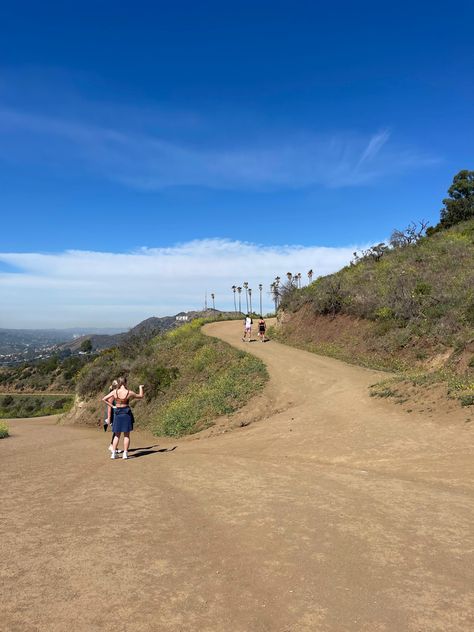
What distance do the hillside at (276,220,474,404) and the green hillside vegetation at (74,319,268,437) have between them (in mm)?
5991

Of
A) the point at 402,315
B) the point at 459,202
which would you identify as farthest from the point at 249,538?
the point at 459,202

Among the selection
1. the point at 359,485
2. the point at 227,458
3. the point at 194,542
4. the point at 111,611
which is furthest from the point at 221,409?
the point at 111,611

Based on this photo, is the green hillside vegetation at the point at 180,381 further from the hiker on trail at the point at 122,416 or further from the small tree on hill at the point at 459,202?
the small tree on hill at the point at 459,202

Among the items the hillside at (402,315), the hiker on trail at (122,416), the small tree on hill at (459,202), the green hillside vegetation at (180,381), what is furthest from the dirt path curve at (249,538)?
the small tree on hill at (459,202)

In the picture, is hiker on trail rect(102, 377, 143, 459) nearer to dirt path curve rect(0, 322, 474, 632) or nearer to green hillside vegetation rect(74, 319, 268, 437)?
dirt path curve rect(0, 322, 474, 632)

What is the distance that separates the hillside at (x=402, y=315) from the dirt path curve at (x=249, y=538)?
16.6 feet

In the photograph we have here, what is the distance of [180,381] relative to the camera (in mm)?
21531

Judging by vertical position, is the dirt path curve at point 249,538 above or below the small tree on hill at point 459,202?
below

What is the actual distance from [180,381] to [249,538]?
16.6 metres

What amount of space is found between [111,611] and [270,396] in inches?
503

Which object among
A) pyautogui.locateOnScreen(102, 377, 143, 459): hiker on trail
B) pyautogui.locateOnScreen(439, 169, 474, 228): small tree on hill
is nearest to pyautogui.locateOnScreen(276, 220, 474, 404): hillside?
pyautogui.locateOnScreen(102, 377, 143, 459): hiker on trail

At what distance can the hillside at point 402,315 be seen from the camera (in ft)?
58.3

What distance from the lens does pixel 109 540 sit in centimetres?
512

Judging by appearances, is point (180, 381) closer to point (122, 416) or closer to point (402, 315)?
point (122, 416)
